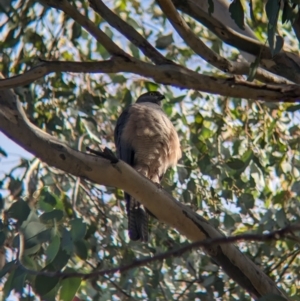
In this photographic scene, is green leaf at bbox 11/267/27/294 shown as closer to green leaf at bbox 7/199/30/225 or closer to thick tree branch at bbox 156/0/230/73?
green leaf at bbox 7/199/30/225

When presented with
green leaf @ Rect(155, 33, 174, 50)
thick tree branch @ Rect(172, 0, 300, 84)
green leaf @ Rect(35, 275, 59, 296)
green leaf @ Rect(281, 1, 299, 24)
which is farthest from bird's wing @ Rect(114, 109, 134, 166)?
green leaf @ Rect(35, 275, 59, 296)

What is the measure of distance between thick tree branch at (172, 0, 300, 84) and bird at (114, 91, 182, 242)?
1454 mm

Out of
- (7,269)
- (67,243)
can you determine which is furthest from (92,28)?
(7,269)

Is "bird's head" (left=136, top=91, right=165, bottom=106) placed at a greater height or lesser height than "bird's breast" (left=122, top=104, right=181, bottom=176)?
greater

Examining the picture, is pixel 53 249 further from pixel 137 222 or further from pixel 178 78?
pixel 137 222

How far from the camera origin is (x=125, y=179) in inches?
130

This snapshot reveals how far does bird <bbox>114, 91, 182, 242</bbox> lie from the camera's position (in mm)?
5398

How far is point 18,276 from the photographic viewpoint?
2793 mm

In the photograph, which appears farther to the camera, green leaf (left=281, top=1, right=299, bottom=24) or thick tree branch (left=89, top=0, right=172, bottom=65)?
thick tree branch (left=89, top=0, right=172, bottom=65)

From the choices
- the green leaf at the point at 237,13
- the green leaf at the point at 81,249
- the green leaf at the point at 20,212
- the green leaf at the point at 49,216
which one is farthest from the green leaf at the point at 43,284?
the green leaf at the point at 237,13

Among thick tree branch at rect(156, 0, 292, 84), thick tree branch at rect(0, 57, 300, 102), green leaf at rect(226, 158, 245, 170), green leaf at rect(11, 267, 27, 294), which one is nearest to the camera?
green leaf at rect(11, 267, 27, 294)

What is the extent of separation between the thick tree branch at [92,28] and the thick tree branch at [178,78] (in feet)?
0.14

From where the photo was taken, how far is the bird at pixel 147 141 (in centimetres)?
540

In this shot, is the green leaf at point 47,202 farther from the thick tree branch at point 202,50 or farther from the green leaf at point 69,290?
the thick tree branch at point 202,50
